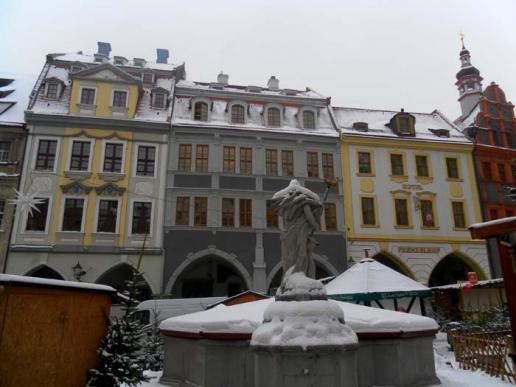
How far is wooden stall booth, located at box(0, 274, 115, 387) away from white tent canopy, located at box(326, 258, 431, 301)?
7.32 metres

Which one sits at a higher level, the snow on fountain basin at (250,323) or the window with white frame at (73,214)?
the window with white frame at (73,214)

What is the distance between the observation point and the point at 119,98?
2341 centimetres

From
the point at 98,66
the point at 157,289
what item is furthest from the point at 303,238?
the point at 98,66

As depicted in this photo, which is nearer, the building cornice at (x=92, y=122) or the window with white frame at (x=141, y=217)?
the window with white frame at (x=141, y=217)

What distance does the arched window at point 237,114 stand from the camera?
24703 millimetres

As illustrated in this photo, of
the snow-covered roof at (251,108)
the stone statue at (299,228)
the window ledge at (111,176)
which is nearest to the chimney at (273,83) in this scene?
the snow-covered roof at (251,108)

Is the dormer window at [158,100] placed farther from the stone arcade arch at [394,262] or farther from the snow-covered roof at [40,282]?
the snow-covered roof at [40,282]

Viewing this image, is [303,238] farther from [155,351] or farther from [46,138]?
[46,138]

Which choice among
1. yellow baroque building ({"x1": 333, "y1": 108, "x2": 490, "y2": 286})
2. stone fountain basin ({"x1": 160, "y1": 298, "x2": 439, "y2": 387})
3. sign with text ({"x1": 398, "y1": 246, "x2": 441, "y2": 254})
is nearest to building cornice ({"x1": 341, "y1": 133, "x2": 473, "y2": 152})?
yellow baroque building ({"x1": 333, "y1": 108, "x2": 490, "y2": 286})

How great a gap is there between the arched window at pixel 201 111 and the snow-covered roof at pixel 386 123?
8420 mm

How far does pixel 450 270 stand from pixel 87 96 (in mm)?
24018

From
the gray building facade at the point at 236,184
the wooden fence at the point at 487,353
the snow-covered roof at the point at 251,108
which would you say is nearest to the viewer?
the wooden fence at the point at 487,353

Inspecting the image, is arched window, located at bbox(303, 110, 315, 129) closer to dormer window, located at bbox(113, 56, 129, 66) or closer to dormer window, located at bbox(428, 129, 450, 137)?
dormer window, located at bbox(428, 129, 450, 137)

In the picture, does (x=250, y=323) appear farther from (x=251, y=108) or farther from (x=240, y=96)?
(x=240, y=96)
